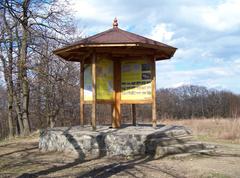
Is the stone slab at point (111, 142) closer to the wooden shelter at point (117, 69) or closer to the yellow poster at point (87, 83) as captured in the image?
the wooden shelter at point (117, 69)

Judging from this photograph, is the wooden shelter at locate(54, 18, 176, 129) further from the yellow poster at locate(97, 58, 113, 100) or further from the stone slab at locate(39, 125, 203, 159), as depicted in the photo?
the stone slab at locate(39, 125, 203, 159)

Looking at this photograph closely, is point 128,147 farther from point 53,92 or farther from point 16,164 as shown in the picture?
point 53,92

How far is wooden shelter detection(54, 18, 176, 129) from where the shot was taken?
35.3 ft

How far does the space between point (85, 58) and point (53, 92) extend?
44.3 ft

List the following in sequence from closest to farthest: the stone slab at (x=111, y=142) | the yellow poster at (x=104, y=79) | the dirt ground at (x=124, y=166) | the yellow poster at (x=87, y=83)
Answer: the dirt ground at (x=124, y=166) → the stone slab at (x=111, y=142) → the yellow poster at (x=104, y=79) → the yellow poster at (x=87, y=83)

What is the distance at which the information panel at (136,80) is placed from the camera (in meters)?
11.3

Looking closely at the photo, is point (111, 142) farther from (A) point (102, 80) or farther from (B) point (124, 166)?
(A) point (102, 80)

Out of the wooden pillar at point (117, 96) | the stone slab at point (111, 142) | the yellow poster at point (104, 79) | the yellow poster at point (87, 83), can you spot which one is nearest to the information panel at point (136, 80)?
the wooden pillar at point (117, 96)

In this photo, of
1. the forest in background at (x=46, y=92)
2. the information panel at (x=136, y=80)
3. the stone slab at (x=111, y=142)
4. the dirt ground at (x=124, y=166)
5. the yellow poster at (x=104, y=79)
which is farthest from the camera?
the forest in background at (x=46, y=92)

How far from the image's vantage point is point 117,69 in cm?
1185

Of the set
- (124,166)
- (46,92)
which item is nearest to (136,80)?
(124,166)

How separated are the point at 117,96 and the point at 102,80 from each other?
32.2 inches

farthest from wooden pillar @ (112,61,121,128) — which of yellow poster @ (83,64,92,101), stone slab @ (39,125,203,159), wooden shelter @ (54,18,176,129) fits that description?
stone slab @ (39,125,203,159)

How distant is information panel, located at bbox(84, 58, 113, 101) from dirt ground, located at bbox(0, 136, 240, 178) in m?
2.24
